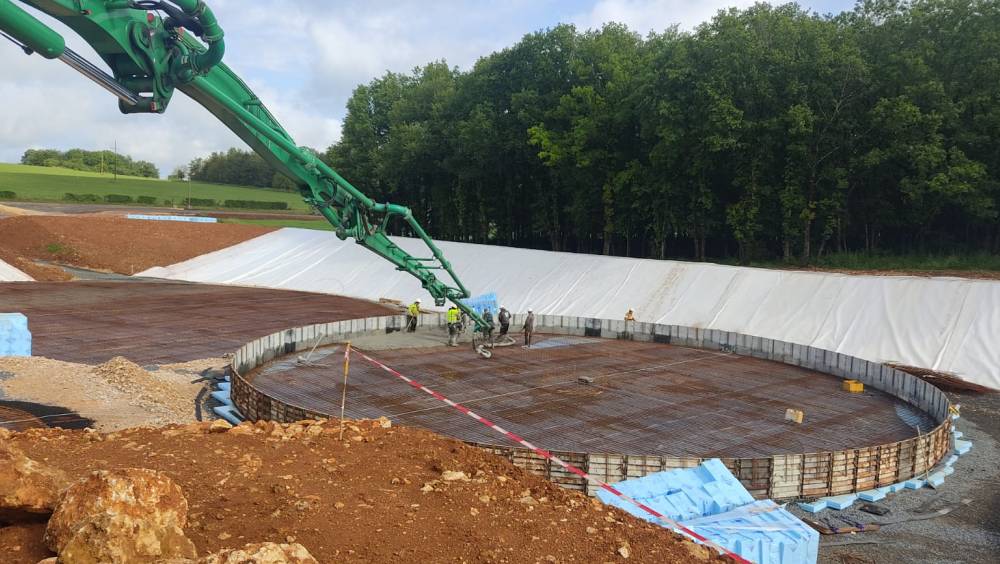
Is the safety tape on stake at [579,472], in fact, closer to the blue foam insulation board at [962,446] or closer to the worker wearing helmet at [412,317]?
the worker wearing helmet at [412,317]

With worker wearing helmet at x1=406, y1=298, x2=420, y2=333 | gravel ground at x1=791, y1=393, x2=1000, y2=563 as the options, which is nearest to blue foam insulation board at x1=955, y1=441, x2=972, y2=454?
gravel ground at x1=791, y1=393, x2=1000, y2=563

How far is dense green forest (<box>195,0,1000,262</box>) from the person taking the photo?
41656 millimetres

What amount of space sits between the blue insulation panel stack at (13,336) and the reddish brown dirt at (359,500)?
13117mm

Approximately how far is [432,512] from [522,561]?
1.77 metres

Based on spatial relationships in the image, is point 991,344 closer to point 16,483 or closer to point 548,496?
point 548,496

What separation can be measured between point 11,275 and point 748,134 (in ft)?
169

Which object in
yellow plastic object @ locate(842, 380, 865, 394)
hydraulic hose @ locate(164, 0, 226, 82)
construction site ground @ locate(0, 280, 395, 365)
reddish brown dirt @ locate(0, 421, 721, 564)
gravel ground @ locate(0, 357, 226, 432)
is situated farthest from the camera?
construction site ground @ locate(0, 280, 395, 365)

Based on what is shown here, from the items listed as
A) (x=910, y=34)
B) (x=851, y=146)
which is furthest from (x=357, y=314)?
(x=910, y=34)

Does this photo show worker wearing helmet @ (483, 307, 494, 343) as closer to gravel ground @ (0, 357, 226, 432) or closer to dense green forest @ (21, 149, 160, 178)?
gravel ground @ (0, 357, 226, 432)

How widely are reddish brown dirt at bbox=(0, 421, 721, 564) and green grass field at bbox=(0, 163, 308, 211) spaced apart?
110 meters

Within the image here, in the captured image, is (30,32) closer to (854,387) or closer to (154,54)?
(154,54)

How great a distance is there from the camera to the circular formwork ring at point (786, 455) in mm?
14289

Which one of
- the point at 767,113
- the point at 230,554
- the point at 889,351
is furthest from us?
the point at 767,113

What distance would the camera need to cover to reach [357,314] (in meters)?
40.3
